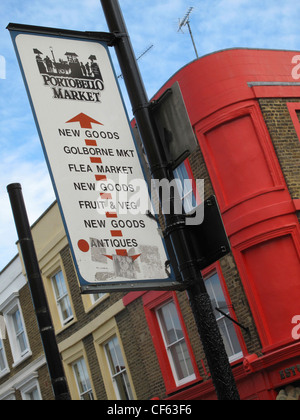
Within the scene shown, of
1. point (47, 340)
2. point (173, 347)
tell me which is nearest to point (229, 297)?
point (173, 347)

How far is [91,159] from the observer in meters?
5.03

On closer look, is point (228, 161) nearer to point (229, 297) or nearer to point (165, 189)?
point (229, 297)

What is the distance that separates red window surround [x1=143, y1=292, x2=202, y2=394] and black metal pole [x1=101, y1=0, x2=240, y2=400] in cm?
1111

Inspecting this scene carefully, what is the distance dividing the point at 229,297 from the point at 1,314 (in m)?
12.7

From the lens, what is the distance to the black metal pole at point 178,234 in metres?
4.19

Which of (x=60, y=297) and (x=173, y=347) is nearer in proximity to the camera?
(x=173, y=347)

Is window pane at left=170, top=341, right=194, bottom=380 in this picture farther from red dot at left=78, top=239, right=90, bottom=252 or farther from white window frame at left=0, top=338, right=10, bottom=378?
red dot at left=78, top=239, right=90, bottom=252

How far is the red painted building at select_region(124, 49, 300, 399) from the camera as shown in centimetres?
1347

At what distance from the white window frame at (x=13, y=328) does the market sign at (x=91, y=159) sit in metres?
18.6

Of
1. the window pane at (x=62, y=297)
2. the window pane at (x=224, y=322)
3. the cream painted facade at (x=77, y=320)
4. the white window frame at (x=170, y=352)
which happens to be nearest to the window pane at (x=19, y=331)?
the cream painted facade at (x=77, y=320)

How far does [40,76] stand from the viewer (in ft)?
16.7

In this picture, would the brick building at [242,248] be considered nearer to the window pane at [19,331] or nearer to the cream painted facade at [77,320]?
the cream painted facade at [77,320]
